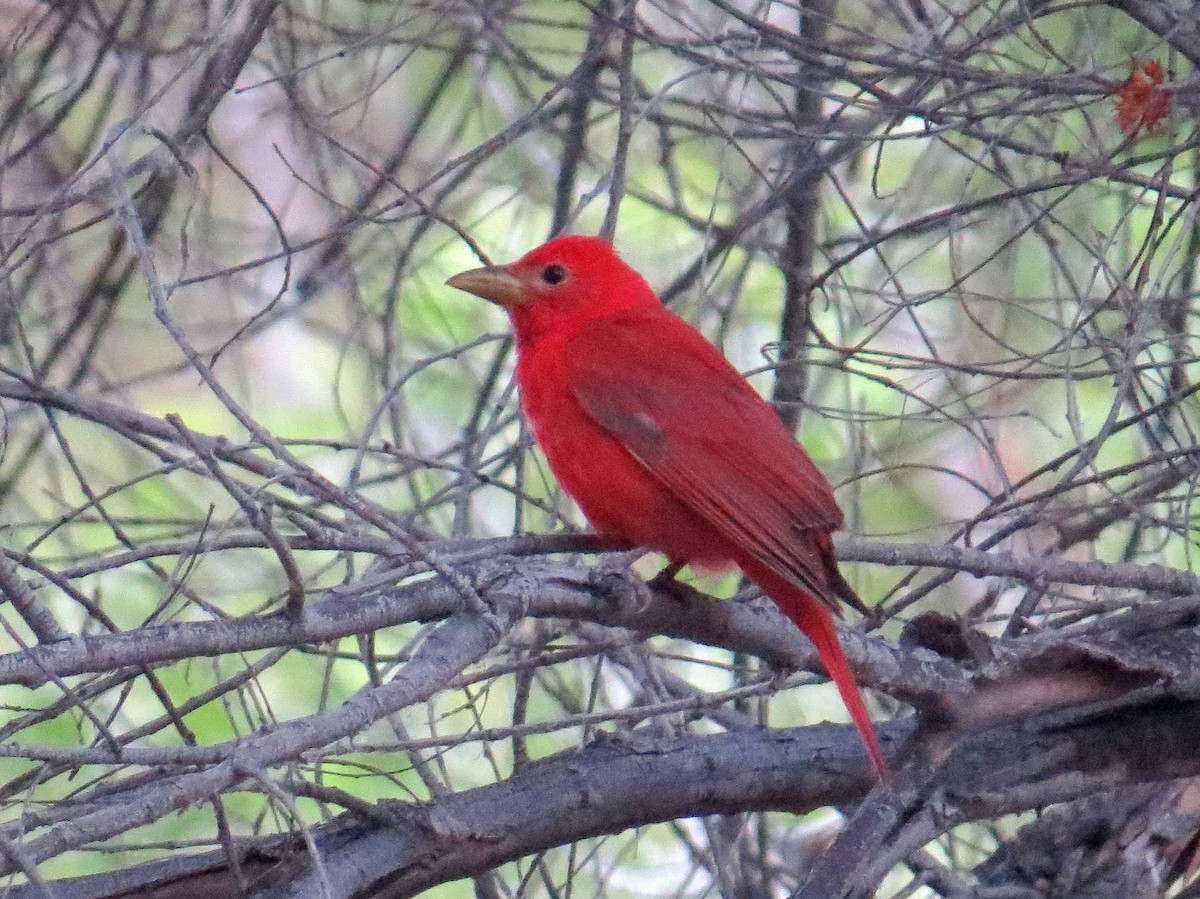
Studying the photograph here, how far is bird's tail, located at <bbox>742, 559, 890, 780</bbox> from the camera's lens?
9.71 feet

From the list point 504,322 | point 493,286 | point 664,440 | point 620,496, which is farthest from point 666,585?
point 504,322

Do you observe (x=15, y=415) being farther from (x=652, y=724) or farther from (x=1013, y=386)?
(x=1013, y=386)

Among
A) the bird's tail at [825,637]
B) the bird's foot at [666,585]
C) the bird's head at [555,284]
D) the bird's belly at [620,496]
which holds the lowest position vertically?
the bird's tail at [825,637]

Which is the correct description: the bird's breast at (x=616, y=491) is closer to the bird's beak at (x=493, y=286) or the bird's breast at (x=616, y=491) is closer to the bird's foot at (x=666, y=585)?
the bird's foot at (x=666, y=585)

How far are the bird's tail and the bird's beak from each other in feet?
3.85

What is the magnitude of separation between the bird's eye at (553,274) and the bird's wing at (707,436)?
186 mm

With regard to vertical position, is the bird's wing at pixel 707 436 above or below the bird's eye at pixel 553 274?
below

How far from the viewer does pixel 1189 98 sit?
3.22 m

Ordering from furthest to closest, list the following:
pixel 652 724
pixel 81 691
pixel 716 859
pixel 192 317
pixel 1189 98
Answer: pixel 192 317
pixel 652 724
pixel 716 859
pixel 1189 98
pixel 81 691

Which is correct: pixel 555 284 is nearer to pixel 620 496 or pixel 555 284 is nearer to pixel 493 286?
pixel 493 286

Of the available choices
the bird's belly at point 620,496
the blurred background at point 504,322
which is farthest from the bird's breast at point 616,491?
the blurred background at point 504,322

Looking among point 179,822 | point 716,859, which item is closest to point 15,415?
point 179,822

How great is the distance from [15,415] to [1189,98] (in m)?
3.01

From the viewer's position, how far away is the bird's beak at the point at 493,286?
13.8 ft
